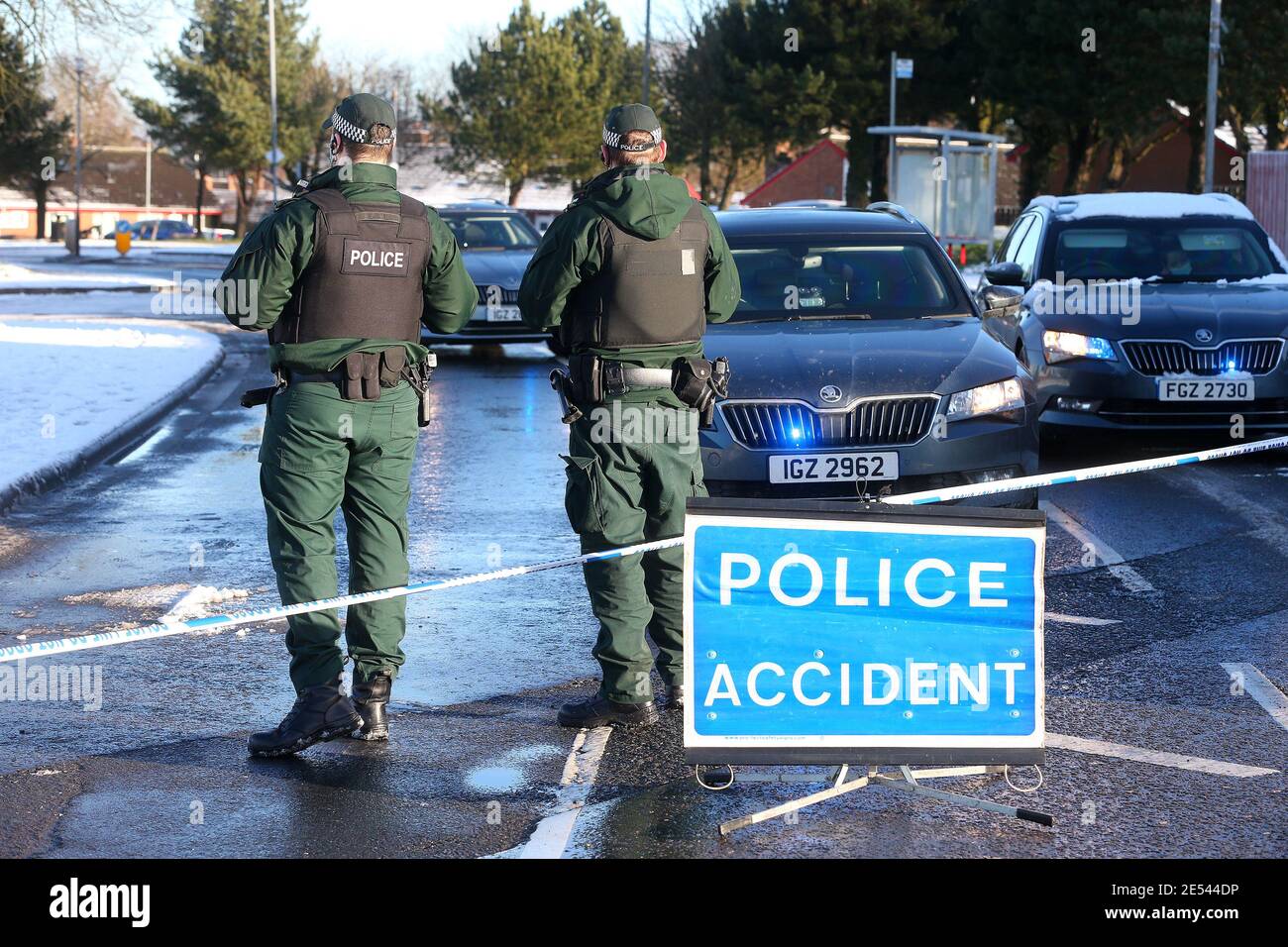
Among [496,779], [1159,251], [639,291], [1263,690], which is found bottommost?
[496,779]

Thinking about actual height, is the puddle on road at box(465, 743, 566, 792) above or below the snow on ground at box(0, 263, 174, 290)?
below

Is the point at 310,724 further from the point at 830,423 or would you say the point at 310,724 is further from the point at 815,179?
the point at 815,179

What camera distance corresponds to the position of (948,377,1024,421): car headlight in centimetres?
788

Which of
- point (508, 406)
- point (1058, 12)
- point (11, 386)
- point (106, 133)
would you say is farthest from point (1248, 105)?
point (106, 133)

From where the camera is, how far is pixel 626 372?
5688 mm

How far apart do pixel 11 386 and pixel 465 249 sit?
20.1 feet

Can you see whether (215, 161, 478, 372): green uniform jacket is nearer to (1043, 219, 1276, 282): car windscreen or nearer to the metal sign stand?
the metal sign stand

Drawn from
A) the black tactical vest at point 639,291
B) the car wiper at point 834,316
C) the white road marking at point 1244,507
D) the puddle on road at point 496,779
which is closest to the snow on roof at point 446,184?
the white road marking at point 1244,507

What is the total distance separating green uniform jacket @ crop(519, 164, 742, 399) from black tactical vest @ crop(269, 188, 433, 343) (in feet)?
1.36

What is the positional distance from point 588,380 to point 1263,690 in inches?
101

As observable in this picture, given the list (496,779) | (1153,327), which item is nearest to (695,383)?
(496,779)

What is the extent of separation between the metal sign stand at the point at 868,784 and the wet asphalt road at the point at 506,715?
5 cm

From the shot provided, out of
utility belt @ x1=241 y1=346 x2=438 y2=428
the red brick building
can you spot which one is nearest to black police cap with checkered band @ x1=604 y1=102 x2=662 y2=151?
utility belt @ x1=241 y1=346 x2=438 y2=428

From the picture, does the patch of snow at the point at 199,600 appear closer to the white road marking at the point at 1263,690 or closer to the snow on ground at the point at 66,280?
the white road marking at the point at 1263,690
